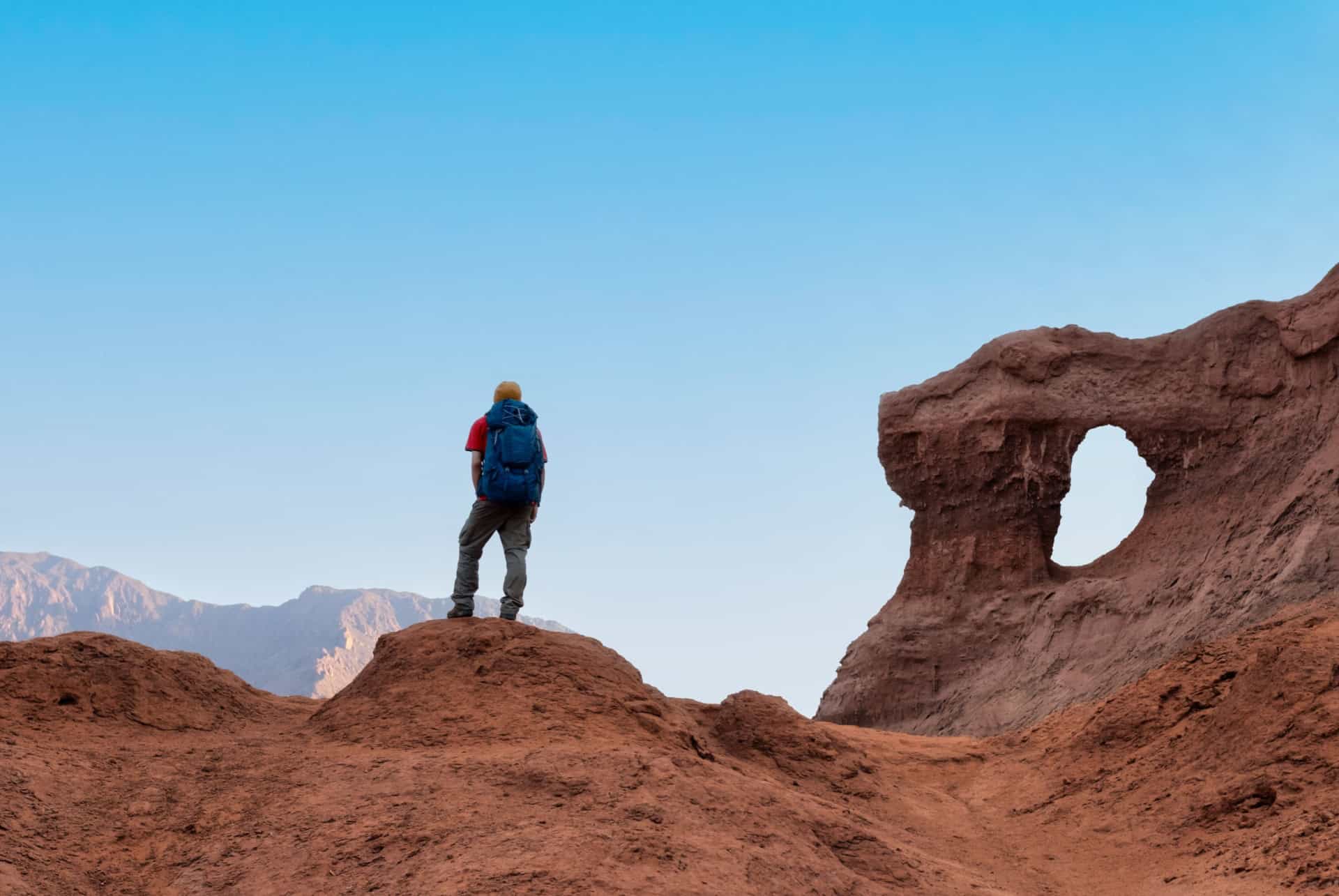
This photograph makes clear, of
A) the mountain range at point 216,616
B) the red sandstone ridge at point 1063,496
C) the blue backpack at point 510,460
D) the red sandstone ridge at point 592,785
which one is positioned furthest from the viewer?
the mountain range at point 216,616

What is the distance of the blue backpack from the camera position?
8344 mm

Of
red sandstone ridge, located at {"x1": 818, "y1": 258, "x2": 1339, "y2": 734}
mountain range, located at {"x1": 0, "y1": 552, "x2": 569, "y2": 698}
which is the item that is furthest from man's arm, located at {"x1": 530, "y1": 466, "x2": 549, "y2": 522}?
mountain range, located at {"x1": 0, "y1": 552, "x2": 569, "y2": 698}

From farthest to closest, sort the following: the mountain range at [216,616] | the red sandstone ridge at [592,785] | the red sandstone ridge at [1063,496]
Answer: the mountain range at [216,616] → the red sandstone ridge at [1063,496] → the red sandstone ridge at [592,785]

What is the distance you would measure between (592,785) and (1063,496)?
48.7 ft

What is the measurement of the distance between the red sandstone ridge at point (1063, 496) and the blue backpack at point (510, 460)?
945 cm

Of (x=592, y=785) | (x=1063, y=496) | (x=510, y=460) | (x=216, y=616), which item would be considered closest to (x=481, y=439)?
(x=510, y=460)

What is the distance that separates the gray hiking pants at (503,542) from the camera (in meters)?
8.55

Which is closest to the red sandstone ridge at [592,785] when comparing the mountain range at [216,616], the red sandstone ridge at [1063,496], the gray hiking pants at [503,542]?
the gray hiking pants at [503,542]

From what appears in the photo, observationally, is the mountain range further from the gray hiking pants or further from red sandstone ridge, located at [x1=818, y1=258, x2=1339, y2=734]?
the gray hiking pants

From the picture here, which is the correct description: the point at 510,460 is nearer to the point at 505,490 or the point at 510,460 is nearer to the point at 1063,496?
the point at 505,490

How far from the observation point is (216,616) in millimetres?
125688

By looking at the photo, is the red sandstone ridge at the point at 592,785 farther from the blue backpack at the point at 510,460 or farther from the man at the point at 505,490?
the blue backpack at the point at 510,460

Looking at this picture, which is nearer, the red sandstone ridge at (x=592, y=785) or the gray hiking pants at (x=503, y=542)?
the red sandstone ridge at (x=592, y=785)

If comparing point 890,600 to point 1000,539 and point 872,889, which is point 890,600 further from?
point 872,889
